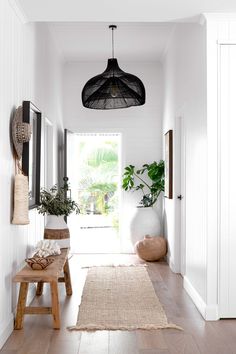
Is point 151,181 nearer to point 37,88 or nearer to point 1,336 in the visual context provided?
point 37,88

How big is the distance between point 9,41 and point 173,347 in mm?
2565

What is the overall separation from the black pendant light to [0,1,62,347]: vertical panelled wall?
761 mm

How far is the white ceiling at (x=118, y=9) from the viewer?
369cm

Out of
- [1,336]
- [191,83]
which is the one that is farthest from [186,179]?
[1,336]

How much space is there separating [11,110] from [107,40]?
3.20 metres

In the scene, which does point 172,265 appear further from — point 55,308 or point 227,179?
point 55,308

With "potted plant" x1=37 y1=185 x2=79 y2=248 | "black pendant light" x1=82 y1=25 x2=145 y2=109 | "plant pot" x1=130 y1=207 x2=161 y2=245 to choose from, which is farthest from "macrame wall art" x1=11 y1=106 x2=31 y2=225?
"plant pot" x1=130 y1=207 x2=161 y2=245

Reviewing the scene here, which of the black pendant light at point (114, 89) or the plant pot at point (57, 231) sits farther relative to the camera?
the black pendant light at point (114, 89)

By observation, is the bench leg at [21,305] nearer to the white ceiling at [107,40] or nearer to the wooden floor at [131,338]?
the wooden floor at [131,338]

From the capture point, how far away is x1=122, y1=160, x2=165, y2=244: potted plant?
707 cm

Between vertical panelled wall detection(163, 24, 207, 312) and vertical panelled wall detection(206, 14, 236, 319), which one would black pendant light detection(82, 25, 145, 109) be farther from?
vertical panelled wall detection(206, 14, 236, 319)

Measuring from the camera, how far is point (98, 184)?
7.84 meters

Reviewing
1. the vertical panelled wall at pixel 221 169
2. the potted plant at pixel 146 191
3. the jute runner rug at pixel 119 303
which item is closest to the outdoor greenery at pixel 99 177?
the potted plant at pixel 146 191

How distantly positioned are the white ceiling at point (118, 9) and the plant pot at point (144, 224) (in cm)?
358
